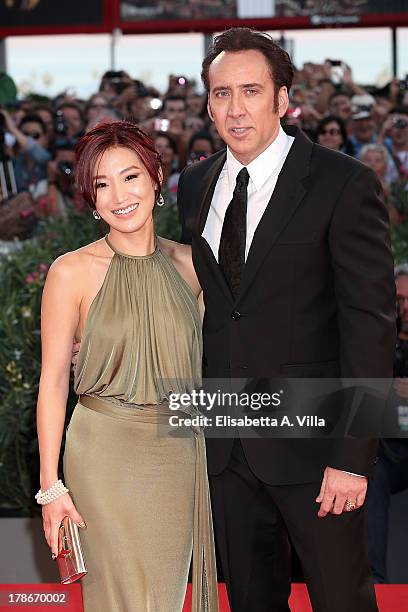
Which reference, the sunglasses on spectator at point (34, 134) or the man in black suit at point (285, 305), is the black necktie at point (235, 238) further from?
the sunglasses on spectator at point (34, 134)

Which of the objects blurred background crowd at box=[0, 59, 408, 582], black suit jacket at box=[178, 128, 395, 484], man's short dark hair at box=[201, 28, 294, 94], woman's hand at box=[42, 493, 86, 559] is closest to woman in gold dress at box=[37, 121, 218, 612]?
woman's hand at box=[42, 493, 86, 559]

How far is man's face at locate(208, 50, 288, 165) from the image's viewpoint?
2.29m

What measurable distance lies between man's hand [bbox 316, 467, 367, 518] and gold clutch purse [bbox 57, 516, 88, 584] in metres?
0.53

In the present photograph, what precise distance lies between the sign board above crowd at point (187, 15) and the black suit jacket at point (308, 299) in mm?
8588

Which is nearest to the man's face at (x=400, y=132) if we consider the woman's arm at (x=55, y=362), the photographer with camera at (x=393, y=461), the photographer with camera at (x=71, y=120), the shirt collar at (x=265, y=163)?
the photographer with camera at (x=71, y=120)

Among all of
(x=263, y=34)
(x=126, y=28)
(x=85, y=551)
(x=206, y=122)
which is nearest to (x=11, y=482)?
(x=85, y=551)

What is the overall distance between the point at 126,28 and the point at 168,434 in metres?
9.54

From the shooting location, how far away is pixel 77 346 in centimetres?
245

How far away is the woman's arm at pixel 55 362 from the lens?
2221 millimetres

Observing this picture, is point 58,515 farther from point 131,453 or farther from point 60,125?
point 60,125

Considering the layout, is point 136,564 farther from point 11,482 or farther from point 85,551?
point 11,482

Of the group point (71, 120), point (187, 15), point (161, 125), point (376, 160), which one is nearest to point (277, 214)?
point (376, 160)

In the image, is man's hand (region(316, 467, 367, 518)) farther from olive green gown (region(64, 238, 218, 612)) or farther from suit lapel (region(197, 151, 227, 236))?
suit lapel (region(197, 151, 227, 236))

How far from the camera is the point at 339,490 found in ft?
7.43
